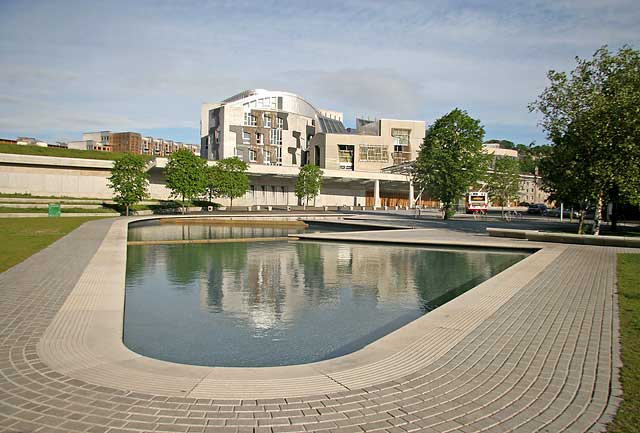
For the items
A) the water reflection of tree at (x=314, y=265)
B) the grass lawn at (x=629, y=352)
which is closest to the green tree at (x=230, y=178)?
the water reflection of tree at (x=314, y=265)

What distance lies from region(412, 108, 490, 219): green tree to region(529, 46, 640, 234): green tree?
921 cm

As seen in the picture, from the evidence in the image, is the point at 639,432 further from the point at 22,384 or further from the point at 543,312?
the point at 22,384

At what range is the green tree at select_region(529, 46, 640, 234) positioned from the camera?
2122 centimetres

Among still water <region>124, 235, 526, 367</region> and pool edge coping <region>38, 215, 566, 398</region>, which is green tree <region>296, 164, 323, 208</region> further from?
pool edge coping <region>38, 215, 566, 398</region>

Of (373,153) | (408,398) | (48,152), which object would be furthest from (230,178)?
(408,398)

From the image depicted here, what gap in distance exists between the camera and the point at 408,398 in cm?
453

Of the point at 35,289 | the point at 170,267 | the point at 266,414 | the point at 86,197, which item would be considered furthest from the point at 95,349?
the point at 86,197

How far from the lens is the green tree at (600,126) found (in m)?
21.2

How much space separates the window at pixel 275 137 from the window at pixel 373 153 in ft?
54.9

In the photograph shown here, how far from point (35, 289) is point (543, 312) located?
987 centimetres

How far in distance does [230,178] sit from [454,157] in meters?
28.1

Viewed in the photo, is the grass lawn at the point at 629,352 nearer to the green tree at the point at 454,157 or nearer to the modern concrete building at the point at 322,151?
the green tree at the point at 454,157

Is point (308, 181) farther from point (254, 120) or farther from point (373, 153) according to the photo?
point (254, 120)

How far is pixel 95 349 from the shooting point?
594cm
